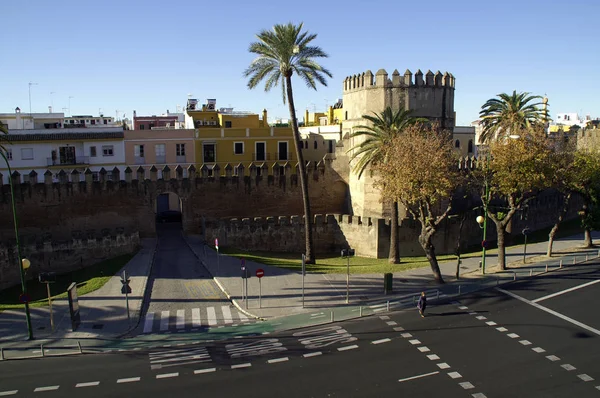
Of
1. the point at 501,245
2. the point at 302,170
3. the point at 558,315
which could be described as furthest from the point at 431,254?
the point at 302,170

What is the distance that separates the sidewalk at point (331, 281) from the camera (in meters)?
22.7

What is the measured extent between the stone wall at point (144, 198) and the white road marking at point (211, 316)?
1273 centimetres

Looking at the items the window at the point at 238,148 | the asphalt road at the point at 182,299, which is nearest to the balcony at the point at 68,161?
the window at the point at 238,148

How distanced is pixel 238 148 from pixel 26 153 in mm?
17872

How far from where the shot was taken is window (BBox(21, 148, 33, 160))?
140ft

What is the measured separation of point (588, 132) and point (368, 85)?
91.9 feet

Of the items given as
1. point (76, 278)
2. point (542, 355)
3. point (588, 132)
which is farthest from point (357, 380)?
point (588, 132)

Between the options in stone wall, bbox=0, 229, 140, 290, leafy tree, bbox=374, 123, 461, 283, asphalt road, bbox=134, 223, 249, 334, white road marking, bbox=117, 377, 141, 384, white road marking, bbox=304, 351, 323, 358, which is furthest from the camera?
stone wall, bbox=0, 229, 140, 290

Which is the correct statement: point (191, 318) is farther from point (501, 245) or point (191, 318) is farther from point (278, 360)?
point (501, 245)

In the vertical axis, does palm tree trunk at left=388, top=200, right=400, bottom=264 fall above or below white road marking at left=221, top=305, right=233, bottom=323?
above

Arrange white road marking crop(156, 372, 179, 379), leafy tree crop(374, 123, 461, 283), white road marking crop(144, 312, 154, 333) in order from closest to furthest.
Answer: white road marking crop(156, 372, 179, 379)
white road marking crop(144, 312, 154, 333)
leafy tree crop(374, 123, 461, 283)

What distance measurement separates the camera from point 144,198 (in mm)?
35156

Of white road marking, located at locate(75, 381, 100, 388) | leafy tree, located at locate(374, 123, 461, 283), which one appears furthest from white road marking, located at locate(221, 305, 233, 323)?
leafy tree, located at locate(374, 123, 461, 283)

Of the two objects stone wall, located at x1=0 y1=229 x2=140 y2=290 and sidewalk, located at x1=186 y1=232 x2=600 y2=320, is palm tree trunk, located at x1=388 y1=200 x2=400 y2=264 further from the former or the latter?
stone wall, located at x1=0 y1=229 x2=140 y2=290
